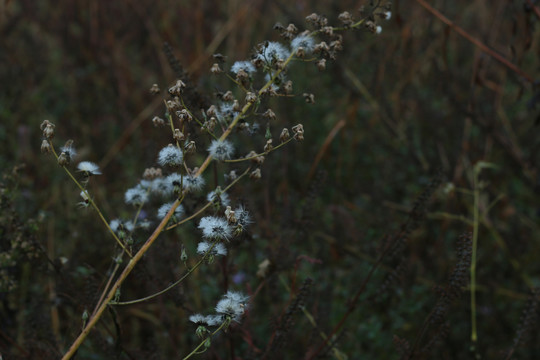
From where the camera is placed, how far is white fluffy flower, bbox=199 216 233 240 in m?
1.27

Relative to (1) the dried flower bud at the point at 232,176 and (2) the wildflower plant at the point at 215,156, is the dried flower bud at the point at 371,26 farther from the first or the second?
(1) the dried flower bud at the point at 232,176

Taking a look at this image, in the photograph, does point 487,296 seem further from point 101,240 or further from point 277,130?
point 101,240

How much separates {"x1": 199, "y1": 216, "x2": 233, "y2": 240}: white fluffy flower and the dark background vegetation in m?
0.33

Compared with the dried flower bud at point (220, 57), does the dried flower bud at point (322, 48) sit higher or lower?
lower

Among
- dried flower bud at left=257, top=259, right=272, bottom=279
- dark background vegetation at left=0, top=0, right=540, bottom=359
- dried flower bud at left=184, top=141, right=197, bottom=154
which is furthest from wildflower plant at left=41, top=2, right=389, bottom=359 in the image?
dried flower bud at left=257, top=259, right=272, bottom=279

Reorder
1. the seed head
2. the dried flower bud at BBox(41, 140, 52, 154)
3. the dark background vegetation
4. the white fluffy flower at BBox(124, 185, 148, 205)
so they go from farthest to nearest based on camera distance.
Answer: the dark background vegetation, the white fluffy flower at BBox(124, 185, 148, 205), the seed head, the dried flower bud at BBox(41, 140, 52, 154)

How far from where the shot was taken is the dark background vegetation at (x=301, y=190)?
6.04 feet

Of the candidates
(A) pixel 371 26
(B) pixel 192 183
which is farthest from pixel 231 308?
(A) pixel 371 26

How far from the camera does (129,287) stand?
2.66 meters

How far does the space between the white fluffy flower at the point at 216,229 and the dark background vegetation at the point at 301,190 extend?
33cm

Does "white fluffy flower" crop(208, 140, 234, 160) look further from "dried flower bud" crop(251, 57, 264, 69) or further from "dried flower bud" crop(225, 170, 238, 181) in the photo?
"dried flower bud" crop(251, 57, 264, 69)

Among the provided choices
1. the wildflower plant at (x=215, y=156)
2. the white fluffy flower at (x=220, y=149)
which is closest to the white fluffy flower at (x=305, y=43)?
the wildflower plant at (x=215, y=156)

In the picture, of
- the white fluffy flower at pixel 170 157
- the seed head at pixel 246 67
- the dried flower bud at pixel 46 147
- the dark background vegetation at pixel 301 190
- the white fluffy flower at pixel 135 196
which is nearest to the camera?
the dried flower bud at pixel 46 147

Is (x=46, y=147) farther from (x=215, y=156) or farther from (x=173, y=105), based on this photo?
(x=215, y=156)
